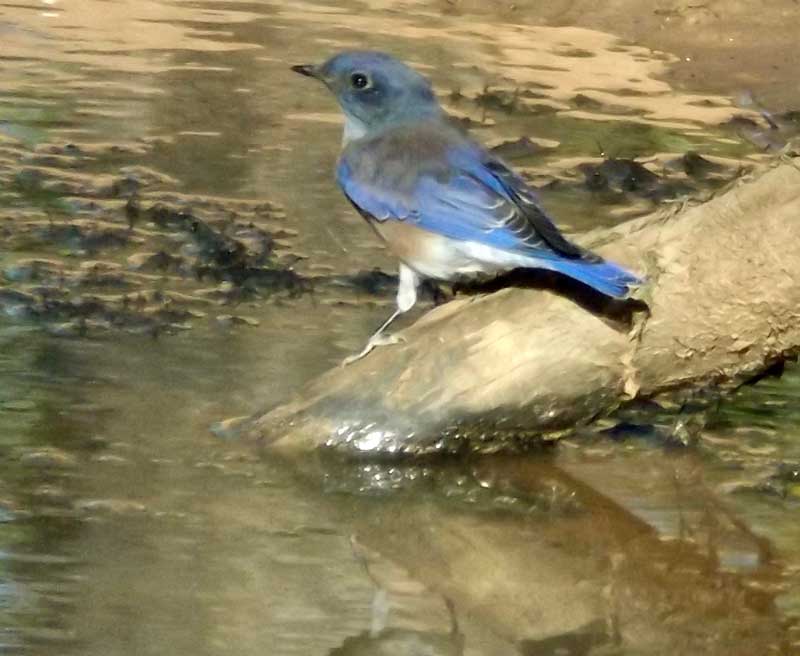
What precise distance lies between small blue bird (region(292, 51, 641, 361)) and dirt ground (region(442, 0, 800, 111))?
498 centimetres

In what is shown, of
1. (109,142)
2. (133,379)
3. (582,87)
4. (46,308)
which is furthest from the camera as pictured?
(582,87)

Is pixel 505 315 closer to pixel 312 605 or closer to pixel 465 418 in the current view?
pixel 465 418

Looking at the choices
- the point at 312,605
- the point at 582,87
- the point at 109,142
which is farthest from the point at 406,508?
the point at 582,87

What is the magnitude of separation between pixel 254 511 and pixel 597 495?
87 centimetres

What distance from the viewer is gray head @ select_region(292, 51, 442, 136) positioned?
549 cm

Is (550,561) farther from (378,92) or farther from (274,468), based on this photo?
(378,92)

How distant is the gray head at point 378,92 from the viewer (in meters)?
5.49

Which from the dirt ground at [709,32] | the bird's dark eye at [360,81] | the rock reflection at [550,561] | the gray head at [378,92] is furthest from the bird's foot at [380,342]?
Answer: the dirt ground at [709,32]

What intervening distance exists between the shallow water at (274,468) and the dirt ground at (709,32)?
196cm

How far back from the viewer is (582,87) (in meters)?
10.2

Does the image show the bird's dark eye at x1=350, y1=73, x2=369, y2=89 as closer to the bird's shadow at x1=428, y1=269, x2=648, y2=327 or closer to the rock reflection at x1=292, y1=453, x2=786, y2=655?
the bird's shadow at x1=428, y1=269, x2=648, y2=327

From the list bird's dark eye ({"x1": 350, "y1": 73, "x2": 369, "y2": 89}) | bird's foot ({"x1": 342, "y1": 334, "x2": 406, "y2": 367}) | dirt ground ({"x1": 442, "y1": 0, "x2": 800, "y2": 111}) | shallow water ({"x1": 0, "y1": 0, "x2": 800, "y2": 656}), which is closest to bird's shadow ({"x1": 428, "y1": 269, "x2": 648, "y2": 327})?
bird's foot ({"x1": 342, "y1": 334, "x2": 406, "y2": 367})

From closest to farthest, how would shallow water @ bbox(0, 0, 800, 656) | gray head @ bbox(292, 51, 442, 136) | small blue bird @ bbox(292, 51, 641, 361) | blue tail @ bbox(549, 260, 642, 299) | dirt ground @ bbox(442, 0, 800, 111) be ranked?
shallow water @ bbox(0, 0, 800, 656) < blue tail @ bbox(549, 260, 642, 299) < small blue bird @ bbox(292, 51, 641, 361) < gray head @ bbox(292, 51, 442, 136) < dirt ground @ bbox(442, 0, 800, 111)

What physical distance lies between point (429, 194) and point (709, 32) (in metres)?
6.84
